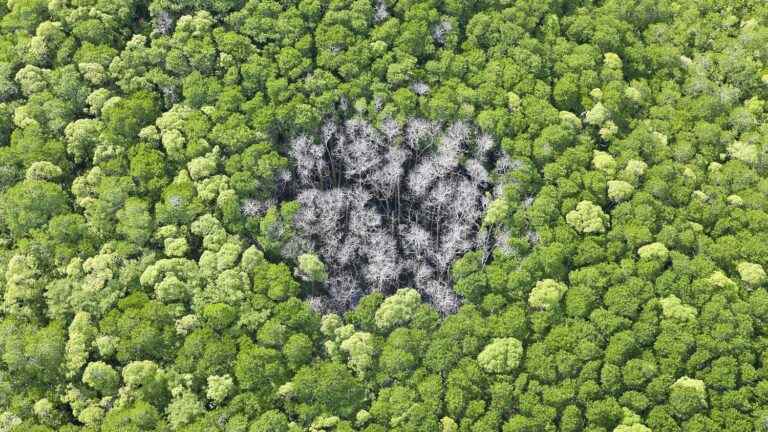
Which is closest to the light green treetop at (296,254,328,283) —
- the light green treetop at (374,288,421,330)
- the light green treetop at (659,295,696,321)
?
the light green treetop at (374,288,421,330)

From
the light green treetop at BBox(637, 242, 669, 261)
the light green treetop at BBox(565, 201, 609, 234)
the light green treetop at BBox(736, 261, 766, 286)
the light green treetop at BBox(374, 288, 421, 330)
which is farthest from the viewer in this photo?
the light green treetop at BBox(565, 201, 609, 234)

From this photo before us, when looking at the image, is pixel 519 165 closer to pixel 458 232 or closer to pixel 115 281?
pixel 458 232

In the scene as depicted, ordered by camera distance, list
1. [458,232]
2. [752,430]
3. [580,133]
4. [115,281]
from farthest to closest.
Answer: [580,133]
[458,232]
[115,281]
[752,430]

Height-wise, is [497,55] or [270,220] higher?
[497,55]

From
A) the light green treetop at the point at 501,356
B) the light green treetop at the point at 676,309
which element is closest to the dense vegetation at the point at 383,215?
the light green treetop at the point at 501,356

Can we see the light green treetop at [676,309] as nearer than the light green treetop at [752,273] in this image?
Yes

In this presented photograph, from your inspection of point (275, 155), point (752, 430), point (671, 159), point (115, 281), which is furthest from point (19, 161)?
point (752, 430)

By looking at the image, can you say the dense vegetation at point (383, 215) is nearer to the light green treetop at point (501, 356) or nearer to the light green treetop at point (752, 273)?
the light green treetop at point (501, 356)

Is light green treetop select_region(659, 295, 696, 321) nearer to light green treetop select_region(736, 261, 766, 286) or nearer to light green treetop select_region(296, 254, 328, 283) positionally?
light green treetop select_region(736, 261, 766, 286)
